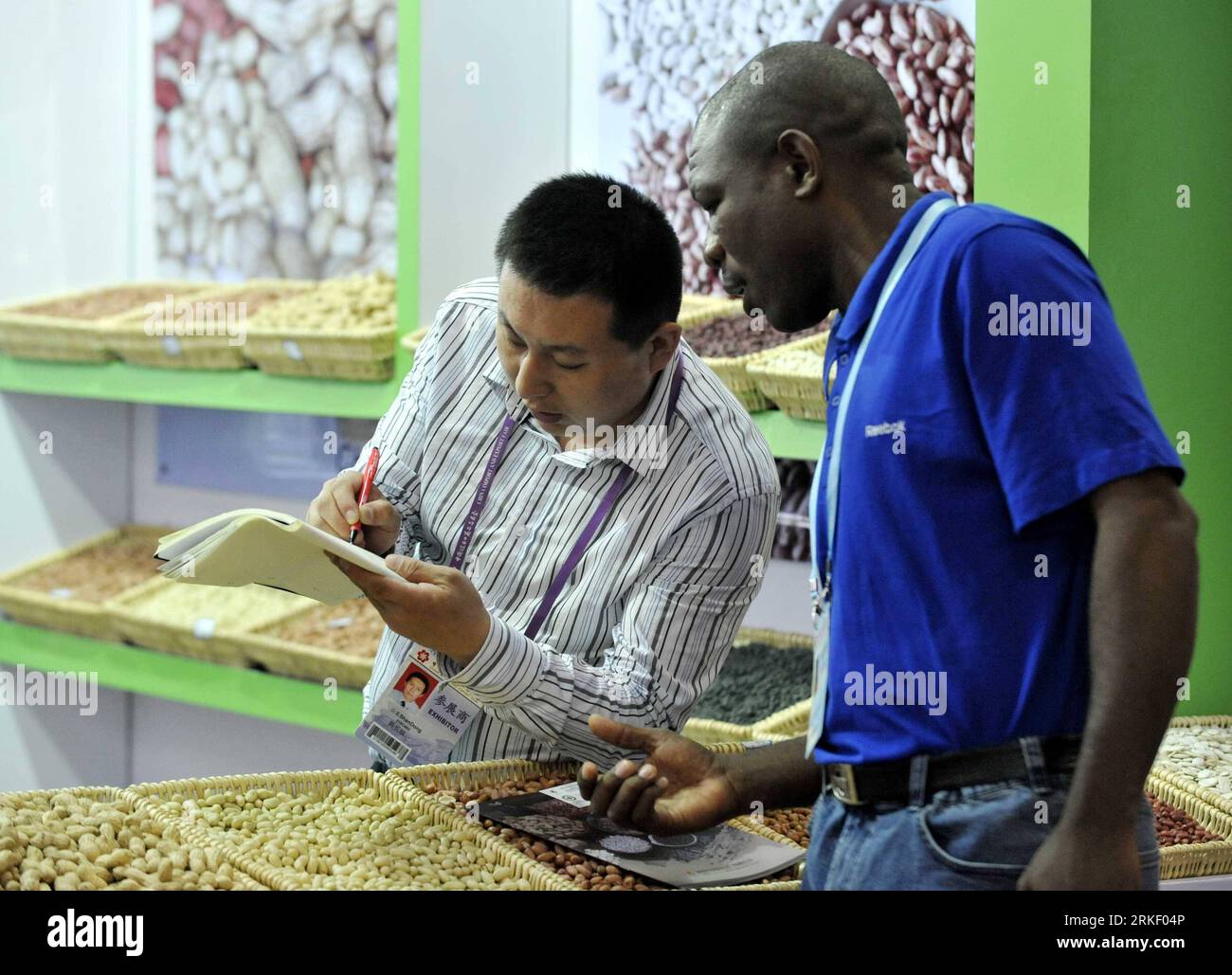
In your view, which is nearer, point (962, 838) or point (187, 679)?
point (962, 838)

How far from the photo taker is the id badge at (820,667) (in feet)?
3.95

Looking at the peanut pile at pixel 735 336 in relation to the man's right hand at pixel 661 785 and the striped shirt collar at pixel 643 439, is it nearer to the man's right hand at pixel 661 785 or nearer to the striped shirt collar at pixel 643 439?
the striped shirt collar at pixel 643 439

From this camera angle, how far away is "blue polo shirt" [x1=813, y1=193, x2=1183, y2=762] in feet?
3.38

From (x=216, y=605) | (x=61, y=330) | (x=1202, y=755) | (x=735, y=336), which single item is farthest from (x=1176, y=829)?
(x=61, y=330)

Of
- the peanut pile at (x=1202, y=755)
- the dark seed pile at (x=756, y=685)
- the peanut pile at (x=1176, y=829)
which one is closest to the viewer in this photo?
the peanut pile at (x=1176, y=829)

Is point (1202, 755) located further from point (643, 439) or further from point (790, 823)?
point (643, 439)

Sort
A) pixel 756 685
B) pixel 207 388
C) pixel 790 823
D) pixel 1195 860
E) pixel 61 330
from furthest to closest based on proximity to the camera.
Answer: pixel 61 330, pixel 207 388, pixel 756 685, pixel 1195 860, pixel 790 823

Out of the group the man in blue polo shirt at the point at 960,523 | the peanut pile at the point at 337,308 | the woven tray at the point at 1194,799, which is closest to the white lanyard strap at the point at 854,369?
the man in blue polo shirt at the point at 960,523

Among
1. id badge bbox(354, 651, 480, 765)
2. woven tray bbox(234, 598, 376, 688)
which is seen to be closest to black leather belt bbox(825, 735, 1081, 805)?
id badge bbox(354, 651, 480, 765)

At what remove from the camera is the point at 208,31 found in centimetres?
459

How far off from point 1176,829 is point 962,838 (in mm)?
1134

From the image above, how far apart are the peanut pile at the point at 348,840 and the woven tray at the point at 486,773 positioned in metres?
0.05

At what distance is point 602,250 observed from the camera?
1679 mm
